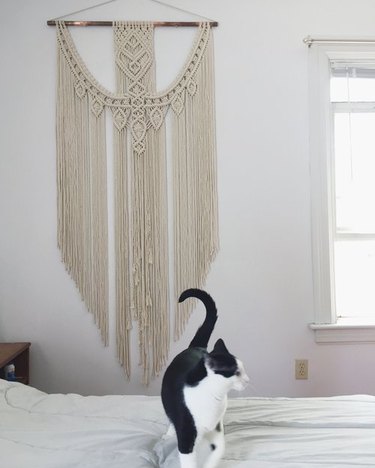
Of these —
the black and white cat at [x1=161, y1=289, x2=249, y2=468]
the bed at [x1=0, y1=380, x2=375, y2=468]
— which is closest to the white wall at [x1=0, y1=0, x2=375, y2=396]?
the bed at [x1=0, y1=380, x2=375, y2=468]

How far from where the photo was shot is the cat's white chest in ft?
3.05

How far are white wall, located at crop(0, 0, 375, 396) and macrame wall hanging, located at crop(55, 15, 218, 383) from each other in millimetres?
69

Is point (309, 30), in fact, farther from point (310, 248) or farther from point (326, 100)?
point (310, 248)

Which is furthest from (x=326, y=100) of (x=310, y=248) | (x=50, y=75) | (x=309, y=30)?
(x=50, y=75)

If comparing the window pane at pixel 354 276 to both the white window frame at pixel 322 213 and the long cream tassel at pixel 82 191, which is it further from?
the long cream tassel at pixel 82 191

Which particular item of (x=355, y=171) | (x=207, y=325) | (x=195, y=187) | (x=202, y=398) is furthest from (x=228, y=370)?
(x=355, y=171)

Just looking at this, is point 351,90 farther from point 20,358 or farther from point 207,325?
point 20,358

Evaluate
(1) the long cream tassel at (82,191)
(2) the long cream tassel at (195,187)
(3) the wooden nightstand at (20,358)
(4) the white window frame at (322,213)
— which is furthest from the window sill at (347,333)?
(3) the wooden nightstand at (20,358)

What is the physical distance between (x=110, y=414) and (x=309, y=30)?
7.52 ft

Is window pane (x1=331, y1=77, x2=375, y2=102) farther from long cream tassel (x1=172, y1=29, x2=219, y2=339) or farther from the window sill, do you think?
the window sill

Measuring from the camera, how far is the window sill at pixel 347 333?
2461mm

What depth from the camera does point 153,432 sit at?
3.93 feet

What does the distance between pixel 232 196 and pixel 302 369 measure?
3.53 ft

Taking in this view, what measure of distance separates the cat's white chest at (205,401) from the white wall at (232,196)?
1494mm
